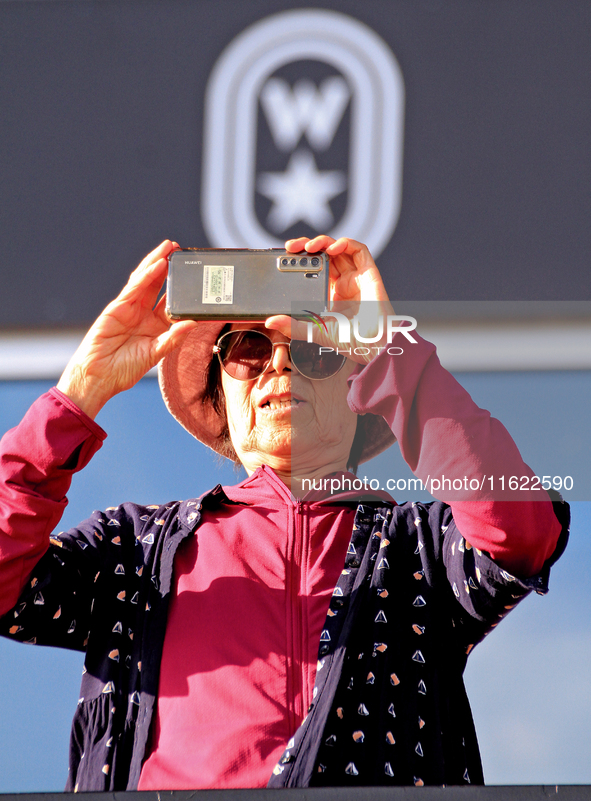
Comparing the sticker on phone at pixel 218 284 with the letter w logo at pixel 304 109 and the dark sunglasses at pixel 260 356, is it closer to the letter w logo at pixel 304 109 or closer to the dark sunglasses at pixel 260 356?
the dark sunglasses at pixel 260 356

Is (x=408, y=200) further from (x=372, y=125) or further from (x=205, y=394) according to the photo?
(x=205, y=394)

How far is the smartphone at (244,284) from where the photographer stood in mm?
1124

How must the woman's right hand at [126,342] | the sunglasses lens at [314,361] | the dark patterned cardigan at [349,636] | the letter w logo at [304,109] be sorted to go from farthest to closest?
the letter w logo at [304,109] → the sunglasses lens at [314,361] → the woman's right hand at [126,342] → the dark patterned cardigan at [349,636]

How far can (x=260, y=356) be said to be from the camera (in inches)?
50.4

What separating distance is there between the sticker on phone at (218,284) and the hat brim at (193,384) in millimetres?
305

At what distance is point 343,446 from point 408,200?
414mm

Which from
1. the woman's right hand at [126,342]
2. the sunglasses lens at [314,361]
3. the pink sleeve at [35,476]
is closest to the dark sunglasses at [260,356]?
the sunglasses lens at [314,361]

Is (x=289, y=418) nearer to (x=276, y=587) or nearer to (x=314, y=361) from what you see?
(x=314, y=361)

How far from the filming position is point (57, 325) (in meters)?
1.38

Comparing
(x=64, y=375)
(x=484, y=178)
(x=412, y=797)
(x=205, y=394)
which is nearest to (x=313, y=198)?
(x=484, y=178)

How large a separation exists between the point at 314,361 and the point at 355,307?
0.12 meters

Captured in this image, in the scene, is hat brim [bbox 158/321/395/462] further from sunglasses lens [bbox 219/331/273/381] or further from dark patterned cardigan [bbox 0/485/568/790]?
dark patterned cardigan [bbox 0/485/568/790]

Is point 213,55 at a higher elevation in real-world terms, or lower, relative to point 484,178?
higher

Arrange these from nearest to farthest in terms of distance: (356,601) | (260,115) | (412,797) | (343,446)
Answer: (412,797), (356,601), (343,446), (260,115)
